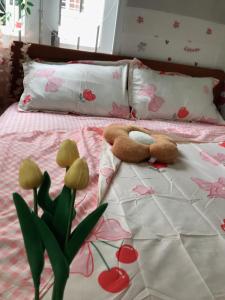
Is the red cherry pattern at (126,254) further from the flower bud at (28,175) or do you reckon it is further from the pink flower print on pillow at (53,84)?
the pink flower print on pillow at (53,84)

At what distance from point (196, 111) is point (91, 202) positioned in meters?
1.40

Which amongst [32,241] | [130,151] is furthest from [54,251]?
[130,151]

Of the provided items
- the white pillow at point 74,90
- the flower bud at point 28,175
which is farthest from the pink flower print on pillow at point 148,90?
the flower bud at point 28,175

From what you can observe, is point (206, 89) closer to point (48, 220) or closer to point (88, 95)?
point (88, 95)

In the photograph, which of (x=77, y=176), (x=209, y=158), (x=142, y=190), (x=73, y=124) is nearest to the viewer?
(x=77, y=176)

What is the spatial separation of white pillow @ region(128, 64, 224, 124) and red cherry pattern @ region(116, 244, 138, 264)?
132 centimetres

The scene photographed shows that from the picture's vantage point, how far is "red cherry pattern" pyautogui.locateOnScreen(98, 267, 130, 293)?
0.53 meters

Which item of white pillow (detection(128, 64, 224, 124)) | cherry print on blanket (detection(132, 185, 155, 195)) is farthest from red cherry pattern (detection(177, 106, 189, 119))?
cherry print on blanket (detection(132, 185, 155, 195))

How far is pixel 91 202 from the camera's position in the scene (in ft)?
2.64

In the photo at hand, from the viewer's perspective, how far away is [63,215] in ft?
1.34

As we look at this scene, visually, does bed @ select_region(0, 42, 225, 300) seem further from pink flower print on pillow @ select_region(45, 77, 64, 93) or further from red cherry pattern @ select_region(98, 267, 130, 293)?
pink flower print on pillow @ select_region(45, 77, 64, 93)

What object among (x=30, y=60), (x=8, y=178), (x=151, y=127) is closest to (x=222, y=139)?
(x=151, y=127)

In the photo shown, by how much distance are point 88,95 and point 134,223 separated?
119 centimetres

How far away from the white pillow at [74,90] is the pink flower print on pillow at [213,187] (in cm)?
93
